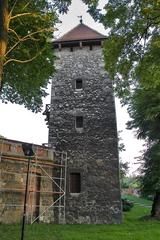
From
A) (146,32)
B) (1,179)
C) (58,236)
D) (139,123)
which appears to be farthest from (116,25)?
(139,123)

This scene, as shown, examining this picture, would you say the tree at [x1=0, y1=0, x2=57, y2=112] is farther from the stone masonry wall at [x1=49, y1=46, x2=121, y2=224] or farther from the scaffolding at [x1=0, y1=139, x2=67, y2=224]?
the scaffolding at [x1=0, y1=139, x2=67, y2=224]

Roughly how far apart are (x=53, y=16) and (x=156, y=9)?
2734mm

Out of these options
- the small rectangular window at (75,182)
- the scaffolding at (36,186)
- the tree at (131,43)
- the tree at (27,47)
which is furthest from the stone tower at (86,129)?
the tree at (131,43)

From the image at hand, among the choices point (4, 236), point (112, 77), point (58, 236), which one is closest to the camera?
point (112, 77)

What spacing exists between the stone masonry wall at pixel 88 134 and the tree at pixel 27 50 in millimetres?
1955

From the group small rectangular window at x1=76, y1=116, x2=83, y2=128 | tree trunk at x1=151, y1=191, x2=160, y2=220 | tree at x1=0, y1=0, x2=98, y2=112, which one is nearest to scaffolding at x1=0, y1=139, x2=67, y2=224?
small rectangular window at x1=76, y1=116, x2=83, y2=128

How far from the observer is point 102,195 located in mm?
17703

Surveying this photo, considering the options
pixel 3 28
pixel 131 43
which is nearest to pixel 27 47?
pixel 131 43

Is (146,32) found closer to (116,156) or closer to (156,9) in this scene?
(156,9)

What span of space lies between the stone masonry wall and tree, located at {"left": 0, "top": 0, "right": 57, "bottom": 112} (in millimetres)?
1955

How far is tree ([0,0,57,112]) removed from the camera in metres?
8.19

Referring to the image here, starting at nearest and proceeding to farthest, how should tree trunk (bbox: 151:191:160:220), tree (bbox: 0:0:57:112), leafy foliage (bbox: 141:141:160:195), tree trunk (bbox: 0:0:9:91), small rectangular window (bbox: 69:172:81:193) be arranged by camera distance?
tree trunk (bbox: 0:0:9:91), tree (bbox: 0:0:57:112), small rectangular window (bbox: 69:172:81:193), tree trunk (bbox: 151:191:160:220), leafy foliage (bbox: 141:141:160:195)

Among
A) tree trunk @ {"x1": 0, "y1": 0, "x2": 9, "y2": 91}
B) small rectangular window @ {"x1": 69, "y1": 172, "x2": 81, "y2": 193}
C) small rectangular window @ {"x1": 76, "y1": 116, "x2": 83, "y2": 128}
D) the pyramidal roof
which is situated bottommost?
small rectangular window @ {"x1": 69, "y1": 172, "x2": 81, "y2": 193}

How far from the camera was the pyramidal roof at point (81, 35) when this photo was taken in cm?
2097
